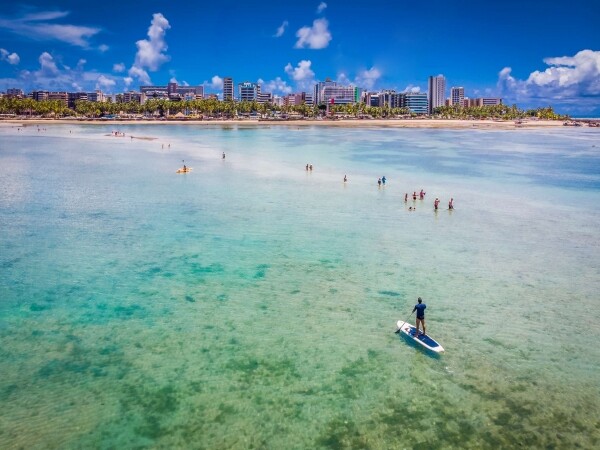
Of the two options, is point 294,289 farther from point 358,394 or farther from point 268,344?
point 358,394

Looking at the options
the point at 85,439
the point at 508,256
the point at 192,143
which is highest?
the point at 192,143

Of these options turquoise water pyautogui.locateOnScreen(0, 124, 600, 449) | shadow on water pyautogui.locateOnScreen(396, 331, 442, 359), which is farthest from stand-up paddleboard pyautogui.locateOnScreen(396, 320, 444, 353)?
turquoise water pyautogui.locateOnScreen(0, 124, 600, 449)

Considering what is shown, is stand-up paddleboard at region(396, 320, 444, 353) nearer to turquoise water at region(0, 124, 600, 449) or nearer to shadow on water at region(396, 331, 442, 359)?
shadow on water at region(396, 331, 442, 359)

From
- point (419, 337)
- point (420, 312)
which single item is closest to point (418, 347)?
point (419, 337)

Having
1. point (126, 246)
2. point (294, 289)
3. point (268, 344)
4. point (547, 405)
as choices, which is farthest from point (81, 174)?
point (547, 405)

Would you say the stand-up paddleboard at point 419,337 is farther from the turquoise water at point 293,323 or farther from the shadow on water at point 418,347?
the turquoise water at point 293,323

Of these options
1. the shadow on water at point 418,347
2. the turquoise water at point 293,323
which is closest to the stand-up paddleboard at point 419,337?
the shadow on water at point 418,347
